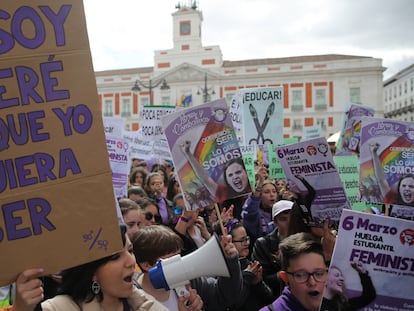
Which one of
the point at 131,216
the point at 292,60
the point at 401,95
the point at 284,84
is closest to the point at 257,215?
the point at 131,216

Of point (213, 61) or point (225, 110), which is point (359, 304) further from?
point (213, 61)

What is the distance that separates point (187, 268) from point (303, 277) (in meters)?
0.54

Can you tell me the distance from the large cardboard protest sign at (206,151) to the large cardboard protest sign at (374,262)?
4.76 ft

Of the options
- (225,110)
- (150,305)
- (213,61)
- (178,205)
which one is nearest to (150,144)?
(178,205)

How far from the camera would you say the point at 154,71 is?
54.6 metres

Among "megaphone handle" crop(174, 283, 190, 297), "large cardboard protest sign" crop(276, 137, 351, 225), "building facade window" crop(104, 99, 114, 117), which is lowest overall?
"megaphone handle" crop(174, 283, 190, 297)

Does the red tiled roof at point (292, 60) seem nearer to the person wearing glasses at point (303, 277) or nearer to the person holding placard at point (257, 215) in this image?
the person holding placard at point (257, 215)

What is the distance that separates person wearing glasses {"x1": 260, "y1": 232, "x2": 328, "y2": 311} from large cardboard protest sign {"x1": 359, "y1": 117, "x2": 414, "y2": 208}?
1.83 metres

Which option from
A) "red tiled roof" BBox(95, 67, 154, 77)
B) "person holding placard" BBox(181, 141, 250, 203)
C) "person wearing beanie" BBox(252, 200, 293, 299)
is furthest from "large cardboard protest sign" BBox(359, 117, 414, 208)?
"red tiled roof" BBox(95, 67, 154, 77)

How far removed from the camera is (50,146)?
167 centimetres

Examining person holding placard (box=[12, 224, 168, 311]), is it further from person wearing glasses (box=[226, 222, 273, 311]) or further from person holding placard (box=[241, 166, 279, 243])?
person holding placard (box=[241, 166, 279, 243])

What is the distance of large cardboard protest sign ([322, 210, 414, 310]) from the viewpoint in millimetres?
1893

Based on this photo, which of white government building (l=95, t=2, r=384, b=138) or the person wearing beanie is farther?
white government building (l=95, t=2, r=384, b=138)

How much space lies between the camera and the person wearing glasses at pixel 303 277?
2121mm
